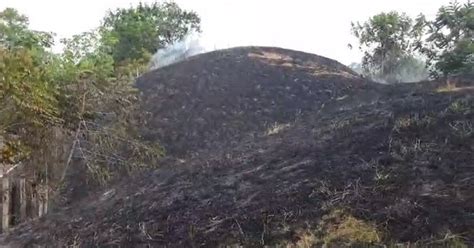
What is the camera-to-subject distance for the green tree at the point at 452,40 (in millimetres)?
13166

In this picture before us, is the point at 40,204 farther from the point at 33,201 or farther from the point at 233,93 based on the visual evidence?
the point at 233,93

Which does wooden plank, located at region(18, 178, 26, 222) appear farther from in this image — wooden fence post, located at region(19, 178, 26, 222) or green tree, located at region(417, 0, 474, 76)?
green tree, located at region(417, 0, 474, 76)

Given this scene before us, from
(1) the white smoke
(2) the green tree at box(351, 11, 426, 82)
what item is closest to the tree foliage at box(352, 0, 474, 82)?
(2) the green tree at box(351, 11, 426, 82)

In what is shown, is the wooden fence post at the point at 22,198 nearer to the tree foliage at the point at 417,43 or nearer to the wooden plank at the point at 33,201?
the wooden plank at the point at 33,201

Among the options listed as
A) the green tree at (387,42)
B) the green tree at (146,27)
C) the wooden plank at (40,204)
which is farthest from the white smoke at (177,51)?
the wooden plank at (40,204)

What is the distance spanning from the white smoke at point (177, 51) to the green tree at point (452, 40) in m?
9.46

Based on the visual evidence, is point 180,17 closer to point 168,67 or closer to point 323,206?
point 168,67

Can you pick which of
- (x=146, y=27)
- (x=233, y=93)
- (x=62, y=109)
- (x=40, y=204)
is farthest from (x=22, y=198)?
(x=146, y=27)

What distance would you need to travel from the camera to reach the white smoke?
22734mm

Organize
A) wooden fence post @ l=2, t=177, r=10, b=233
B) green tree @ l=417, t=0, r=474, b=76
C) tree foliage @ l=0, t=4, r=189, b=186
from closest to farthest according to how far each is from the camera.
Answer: tree foliage @ l=0, t=4, r=189, b=186 → wooden fence post @ l=2, t=177, r=10, b=233 → green tree @ l=417, t=0, r=474, b=76

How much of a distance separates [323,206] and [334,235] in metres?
0.65

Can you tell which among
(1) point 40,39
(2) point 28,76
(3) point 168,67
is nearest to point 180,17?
(3) point 168,67

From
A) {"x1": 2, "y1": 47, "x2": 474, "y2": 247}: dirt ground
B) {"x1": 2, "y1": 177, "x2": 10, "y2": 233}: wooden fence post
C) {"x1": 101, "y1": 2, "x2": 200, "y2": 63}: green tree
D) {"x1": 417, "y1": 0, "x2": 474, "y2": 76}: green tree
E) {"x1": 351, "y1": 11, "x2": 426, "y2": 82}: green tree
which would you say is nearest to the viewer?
{"x1": 2, "y1": 47, "x2": 474, "y2": 247}: dirt ground

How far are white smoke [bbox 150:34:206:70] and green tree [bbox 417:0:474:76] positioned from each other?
373 inches
